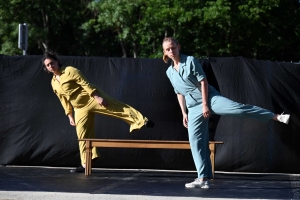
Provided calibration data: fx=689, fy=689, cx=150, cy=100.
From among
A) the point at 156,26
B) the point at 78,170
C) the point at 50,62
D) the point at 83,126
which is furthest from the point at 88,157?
the point at 156,26

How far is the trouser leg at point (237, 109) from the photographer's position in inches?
277

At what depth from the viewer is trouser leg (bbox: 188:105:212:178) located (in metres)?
7.20

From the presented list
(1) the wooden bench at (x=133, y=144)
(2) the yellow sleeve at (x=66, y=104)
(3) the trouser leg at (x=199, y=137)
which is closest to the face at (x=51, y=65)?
(2) the yellow sleeve at (x=66, y=104)

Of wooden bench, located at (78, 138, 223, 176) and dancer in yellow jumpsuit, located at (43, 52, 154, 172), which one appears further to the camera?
dancer in yellow jumpsuit, located at (43, 52, 154, 172)

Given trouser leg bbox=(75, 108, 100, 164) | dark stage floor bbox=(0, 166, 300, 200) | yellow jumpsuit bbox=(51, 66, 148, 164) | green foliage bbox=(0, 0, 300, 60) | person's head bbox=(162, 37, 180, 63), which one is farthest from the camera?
green foliage bbox=(0, 0, 300, 60)

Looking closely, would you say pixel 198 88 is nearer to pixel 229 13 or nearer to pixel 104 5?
pixel 229 13

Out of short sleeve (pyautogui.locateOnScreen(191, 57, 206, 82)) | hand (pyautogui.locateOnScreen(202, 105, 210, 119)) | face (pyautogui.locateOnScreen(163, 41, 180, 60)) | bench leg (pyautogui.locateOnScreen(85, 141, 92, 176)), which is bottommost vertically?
bench leg (pyautogui.locateOnScreen(85, 141, 92, 176))

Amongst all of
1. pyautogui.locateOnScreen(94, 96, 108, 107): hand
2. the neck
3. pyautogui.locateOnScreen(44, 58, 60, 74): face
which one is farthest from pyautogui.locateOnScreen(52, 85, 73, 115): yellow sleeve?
the neck

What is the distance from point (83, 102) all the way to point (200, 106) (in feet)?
6.98

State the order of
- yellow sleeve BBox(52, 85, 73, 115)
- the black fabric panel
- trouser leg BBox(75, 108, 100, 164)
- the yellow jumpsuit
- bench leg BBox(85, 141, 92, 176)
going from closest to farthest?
1. bench leg BBox(85, 141, 92, 176)
2. the yellow jumpsuit
3. trouser leg BBox(75, 108, 100, 164)
4. yellow sleeve BBox(52, 85, 73, 115)
5. the black fabric panel

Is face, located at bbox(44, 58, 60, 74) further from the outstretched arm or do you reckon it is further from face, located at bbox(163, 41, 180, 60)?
the outstretched arm

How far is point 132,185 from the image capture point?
298 inches

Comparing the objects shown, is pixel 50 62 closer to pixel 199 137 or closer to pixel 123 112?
pixel 123 112

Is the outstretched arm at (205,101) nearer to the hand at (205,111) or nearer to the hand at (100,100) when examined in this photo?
the hand at (205,111)
